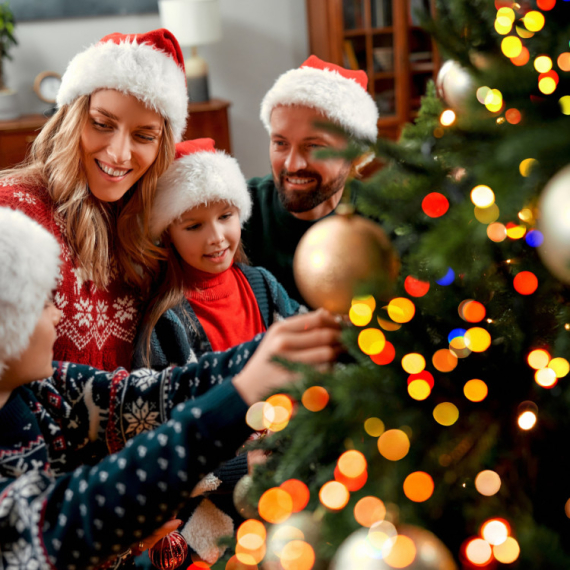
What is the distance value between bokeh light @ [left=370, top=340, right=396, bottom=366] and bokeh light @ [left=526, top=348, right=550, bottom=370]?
5.1 inches

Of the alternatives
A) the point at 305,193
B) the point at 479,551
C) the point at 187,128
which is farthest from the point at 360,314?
the point at 187,128

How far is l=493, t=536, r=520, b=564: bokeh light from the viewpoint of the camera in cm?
46

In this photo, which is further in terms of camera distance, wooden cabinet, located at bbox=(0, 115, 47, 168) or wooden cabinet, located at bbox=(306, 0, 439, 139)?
wooden cabinet, located at bbox=(306, 0, 439, 139)

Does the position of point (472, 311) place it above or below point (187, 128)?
above

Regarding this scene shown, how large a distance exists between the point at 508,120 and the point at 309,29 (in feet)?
12.0

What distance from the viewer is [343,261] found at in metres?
0.55

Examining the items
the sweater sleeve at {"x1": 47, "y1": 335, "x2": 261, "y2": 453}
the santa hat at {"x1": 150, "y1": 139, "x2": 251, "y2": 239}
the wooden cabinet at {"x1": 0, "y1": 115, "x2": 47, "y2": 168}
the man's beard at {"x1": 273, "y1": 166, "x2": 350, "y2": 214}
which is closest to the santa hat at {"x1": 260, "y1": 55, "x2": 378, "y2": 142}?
the man's beard at {"x1": 273, "y1": 166, "x2": 350, "y2": 214}

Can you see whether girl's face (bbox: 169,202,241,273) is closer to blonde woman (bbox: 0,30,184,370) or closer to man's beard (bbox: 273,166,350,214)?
blonde woman (bbox: 0,30,184,370)

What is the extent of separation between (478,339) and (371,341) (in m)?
0.10

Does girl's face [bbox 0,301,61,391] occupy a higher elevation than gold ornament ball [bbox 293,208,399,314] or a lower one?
lower

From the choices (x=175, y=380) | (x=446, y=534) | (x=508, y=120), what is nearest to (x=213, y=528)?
(x=175, y=380)

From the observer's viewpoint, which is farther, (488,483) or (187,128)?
(187,128)

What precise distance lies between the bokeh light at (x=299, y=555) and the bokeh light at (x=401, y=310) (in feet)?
0.75

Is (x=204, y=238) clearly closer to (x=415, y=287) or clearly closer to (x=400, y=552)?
(x=415, y=287)
